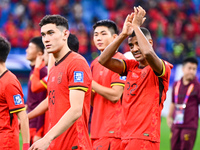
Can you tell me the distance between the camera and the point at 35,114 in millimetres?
5270

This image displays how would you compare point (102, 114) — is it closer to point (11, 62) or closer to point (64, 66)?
point (64, 66)

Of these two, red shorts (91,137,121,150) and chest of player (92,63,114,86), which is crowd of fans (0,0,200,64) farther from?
red shorts (91,137,121,150)

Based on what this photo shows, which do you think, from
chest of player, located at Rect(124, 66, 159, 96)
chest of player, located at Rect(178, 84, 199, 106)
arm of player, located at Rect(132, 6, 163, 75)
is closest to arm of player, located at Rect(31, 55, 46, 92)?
chest of player, located at Rect(124, 66, 159, 96)

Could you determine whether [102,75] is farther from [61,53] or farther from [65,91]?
[65,91]

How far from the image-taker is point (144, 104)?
475 centimetres

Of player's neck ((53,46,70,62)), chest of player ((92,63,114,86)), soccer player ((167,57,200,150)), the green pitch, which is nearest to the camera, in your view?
player's neck ((53,46,70,62))

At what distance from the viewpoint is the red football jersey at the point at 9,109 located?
15.7ft

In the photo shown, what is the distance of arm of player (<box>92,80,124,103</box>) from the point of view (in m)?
5.67

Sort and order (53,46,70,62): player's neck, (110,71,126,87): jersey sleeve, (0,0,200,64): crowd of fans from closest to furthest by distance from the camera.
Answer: (53,46,70,62): player's neck → (110,71,126,87): jersey sleeve → (0,0,200,64): crowd of fans

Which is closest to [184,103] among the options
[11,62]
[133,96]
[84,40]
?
[133,96]

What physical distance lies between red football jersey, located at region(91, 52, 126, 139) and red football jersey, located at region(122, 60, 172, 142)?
87 centimetres

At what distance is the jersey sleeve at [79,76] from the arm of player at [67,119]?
0.06m

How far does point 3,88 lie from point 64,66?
988 millimetres

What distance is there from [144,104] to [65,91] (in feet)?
3.45
